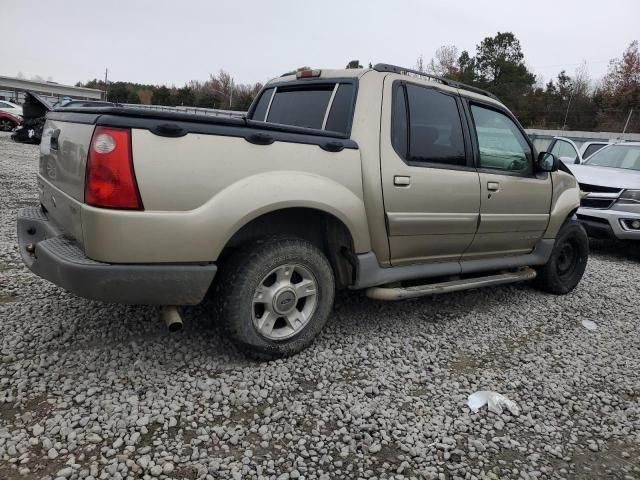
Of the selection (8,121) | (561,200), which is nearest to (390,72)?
(561,200)

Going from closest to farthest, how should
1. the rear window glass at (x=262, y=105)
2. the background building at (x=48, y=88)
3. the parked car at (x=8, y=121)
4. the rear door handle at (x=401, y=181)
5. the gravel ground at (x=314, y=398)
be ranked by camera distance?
the gravel ground at (x=314, y=398), the rear door handle at (x=401, y=181), the rear window glass at (x=262, y=105), the parked car at (x=8, y=121), the background building at (x=48, y=88)

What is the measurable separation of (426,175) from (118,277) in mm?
2119

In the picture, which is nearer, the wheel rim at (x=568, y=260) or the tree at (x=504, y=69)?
the wheel rim at (x=568, y=260)

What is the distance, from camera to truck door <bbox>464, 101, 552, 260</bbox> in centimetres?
373

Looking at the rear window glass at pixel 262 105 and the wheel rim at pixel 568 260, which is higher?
the rear window glass at pixel 262 105

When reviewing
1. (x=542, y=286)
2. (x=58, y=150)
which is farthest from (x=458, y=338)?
(x=58, y=150)

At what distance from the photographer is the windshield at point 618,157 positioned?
7.74m

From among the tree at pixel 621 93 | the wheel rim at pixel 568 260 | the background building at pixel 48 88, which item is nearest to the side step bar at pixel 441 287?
the wheel rim at pixel 568 260

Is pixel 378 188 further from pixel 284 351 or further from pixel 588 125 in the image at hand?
pixel 588 125

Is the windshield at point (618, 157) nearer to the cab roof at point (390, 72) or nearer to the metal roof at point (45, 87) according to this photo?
the cab roof at point (390, 72)

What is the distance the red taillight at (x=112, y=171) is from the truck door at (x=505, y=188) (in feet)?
8.59

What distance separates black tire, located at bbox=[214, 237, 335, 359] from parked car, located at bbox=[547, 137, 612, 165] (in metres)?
6.28

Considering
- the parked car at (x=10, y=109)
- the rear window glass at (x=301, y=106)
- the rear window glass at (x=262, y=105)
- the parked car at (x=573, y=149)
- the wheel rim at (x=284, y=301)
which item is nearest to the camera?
the wheel rim at (x=284, y=301)

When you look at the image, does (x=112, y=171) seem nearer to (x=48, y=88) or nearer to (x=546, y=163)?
(x=546, y=163)
